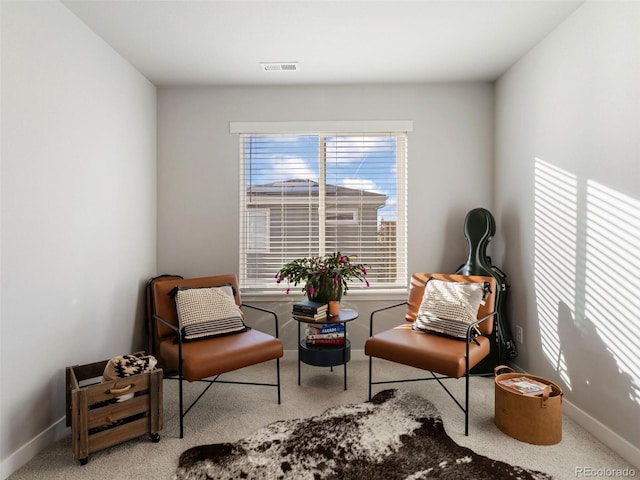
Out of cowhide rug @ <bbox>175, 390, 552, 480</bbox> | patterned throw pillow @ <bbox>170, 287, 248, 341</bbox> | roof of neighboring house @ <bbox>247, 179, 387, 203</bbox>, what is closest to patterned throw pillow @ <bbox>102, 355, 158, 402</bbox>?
patterned throw pillow @ <bbox>170, 287, 248, 341</bbox>

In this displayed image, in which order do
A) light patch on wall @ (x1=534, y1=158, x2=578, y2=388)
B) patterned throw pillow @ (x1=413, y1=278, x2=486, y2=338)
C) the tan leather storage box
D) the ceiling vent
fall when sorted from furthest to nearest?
1. the ceiling vent
2. patterned throw pillow @ (x1=413, y1=278, x2=486, y2=338)
3. light patch on wall @ (x1=534, y1=158, x2=578, y2=388)
4. the tan leather storage box

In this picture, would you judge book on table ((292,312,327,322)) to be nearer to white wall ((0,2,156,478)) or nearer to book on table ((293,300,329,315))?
book on table ((293,300,329,315))

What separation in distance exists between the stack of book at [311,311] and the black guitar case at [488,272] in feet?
4.15

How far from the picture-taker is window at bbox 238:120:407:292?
347cm

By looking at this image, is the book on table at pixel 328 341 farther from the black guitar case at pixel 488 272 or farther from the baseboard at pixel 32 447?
the baseboard at pixel 32 447

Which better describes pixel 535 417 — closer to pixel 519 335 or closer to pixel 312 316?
pixel 519 335

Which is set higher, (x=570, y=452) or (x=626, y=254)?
(x=626, y=254)

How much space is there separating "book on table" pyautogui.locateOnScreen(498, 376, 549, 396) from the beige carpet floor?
0.27 metres

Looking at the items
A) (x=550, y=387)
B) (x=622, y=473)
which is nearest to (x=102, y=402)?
(x=550, y=387)

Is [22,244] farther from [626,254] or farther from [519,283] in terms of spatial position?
[519,283]

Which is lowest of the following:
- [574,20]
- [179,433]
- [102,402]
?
[179,433]

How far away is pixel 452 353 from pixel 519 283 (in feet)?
3.74

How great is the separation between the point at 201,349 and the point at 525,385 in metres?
2.01

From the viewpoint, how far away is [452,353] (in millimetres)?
2236
